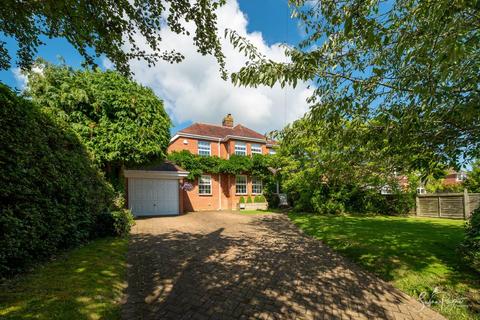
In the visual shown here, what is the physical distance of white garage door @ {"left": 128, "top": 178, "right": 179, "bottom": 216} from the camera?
14.9 meters

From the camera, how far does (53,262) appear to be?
4988 mm

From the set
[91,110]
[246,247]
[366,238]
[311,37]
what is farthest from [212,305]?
[91,110]

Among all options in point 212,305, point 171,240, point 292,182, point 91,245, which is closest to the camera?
point 212,305

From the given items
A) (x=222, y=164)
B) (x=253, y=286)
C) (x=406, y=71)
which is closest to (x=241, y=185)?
(x=222, y=164)

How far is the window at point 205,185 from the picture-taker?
19.8 meters

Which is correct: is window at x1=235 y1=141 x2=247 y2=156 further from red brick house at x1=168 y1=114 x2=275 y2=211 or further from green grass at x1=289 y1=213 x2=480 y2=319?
green grass at x1=289 y1=213 x2=480 y2=319

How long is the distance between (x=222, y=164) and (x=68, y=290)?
53.9ft

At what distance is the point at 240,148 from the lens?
22.5 meters

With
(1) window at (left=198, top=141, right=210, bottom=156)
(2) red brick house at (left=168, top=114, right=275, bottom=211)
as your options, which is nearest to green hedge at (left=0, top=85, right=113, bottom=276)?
(2) red brick house at (left=168, top=114, right=275, bottom=211)

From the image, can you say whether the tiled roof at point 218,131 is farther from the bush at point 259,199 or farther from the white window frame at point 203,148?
the bush at point 259,199

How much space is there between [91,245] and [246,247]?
447 centimetres

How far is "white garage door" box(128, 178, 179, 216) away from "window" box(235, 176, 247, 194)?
6.56m

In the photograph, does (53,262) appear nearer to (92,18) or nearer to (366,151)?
(92,18)

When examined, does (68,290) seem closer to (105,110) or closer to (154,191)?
(105,110)
